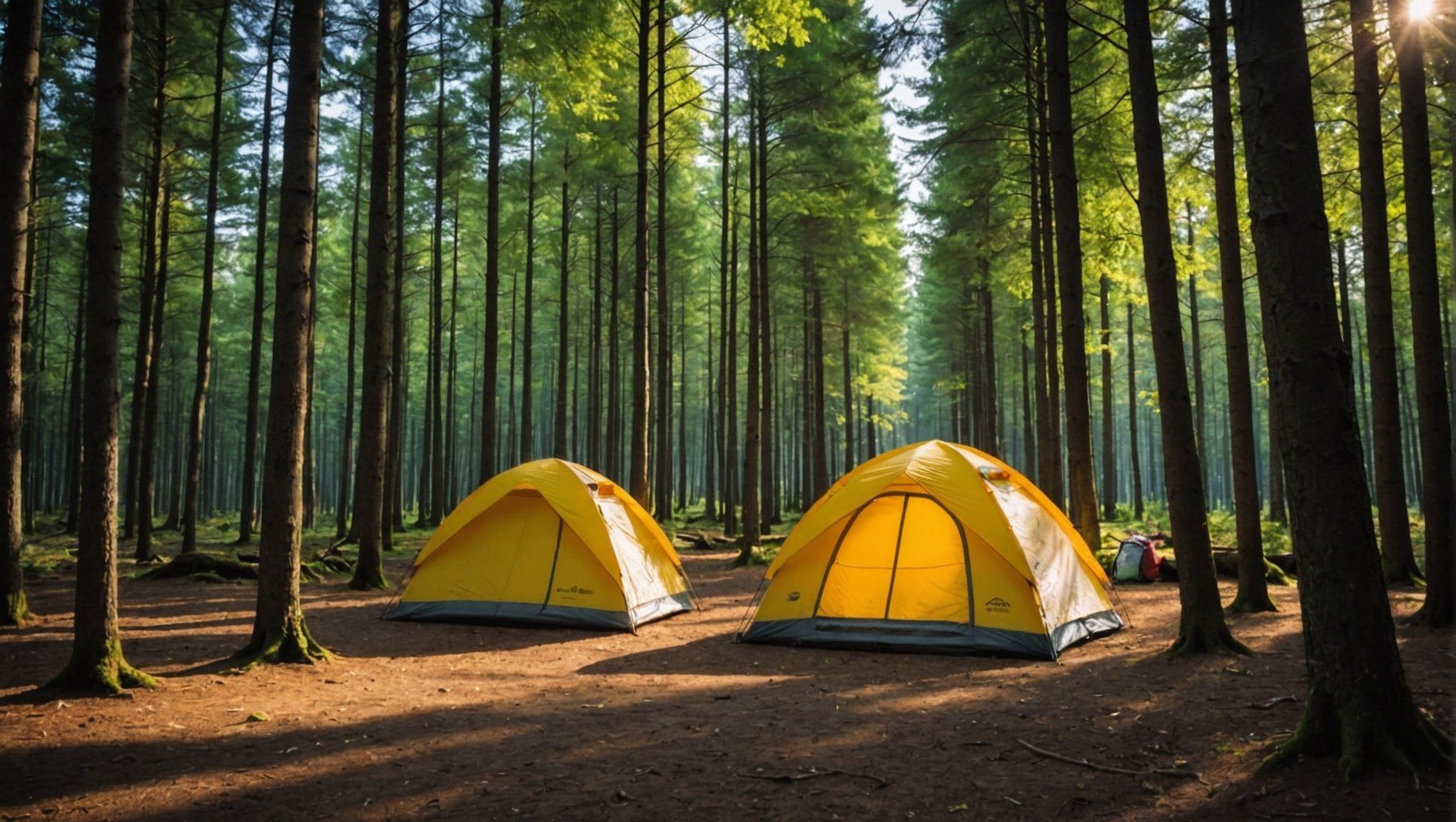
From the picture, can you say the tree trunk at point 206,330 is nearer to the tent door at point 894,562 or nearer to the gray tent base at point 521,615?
the gray tent base at point 521,615

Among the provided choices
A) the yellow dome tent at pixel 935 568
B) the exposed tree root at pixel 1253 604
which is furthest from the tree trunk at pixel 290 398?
the exposed tree root at pixel 1253 604

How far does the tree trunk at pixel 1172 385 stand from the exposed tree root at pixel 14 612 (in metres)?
11.4

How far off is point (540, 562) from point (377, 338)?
4.33m

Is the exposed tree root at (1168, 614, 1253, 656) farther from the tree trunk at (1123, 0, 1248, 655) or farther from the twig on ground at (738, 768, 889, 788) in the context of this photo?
the twig on ground at (738, 768, 889, 788)

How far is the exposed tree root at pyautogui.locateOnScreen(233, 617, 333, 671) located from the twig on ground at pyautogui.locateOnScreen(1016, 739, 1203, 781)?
6030mm

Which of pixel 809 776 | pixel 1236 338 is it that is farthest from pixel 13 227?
pixel 1236 338

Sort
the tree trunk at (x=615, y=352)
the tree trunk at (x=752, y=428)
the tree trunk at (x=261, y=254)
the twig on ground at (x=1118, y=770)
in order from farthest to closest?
the tree trunk at (x=615, y=352)
the tree trunk at (x=261, y=254)
the tree trunk at (x=752, y=428)
the twig on ground at (x=1118, y=770)

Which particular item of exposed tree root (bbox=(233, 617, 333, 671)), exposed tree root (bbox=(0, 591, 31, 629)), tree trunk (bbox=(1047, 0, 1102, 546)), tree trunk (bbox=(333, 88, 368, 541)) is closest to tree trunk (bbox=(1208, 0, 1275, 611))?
tree trunk (bbox=(1047, 0, 1102, 546))

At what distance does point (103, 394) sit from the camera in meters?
5.88

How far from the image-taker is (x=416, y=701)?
5.95 m

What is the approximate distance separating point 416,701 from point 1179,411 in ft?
22.4

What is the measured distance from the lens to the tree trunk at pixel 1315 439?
3758 millimetres

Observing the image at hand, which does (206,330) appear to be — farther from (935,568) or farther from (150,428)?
(935,568)

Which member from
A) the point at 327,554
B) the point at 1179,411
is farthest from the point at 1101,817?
the point at 327,554
